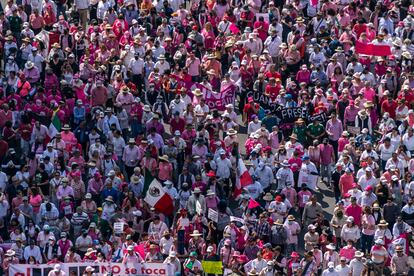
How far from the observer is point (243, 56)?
5719cm

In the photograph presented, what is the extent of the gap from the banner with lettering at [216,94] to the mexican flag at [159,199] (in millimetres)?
5240

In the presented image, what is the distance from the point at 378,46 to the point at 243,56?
404 cm

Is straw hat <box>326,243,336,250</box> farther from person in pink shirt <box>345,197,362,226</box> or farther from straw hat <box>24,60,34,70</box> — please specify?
straw hat <box>24,60,34,70</box>

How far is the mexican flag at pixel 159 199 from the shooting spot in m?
49.7

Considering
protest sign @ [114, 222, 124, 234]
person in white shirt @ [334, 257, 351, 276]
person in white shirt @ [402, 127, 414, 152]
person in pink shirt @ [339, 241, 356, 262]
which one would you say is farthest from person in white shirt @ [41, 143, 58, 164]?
person in white shirt @ [402, 127, 414, 152]

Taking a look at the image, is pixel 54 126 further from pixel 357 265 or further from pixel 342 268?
pixel 357 265

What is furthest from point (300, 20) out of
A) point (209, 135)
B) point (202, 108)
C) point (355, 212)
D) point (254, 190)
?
point (355, 212)

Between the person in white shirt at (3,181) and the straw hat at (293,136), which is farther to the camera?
the straw hat at (293,136)

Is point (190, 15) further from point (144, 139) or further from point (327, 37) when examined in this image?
point (144, 139)

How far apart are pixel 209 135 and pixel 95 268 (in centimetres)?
715

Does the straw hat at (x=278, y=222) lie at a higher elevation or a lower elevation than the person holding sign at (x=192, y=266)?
higher

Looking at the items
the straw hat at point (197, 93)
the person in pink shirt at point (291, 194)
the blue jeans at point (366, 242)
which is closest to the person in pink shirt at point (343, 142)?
the person in pink shirt at point (291, 194)

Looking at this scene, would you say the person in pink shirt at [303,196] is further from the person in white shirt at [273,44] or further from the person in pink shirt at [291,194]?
the person in white shirt at [273,44]

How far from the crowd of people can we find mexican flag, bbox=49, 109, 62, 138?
63 mm
